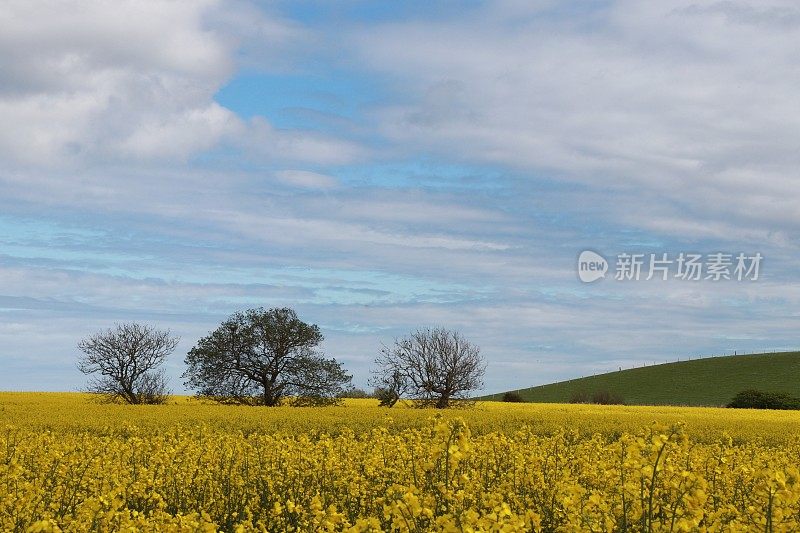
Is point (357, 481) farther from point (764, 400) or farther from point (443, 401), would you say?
point (764, 400)

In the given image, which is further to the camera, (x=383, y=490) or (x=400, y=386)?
(x=400, y=386)

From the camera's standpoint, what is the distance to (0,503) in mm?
8359

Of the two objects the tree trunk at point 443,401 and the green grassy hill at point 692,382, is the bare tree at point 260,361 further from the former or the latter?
the green grassy hill at point 692,382

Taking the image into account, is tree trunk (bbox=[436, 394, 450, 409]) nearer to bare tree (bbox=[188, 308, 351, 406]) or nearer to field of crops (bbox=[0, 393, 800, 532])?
bare tree (bbox=[188, 308, 351, 406])

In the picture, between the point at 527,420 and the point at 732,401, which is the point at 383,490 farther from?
the point at 732,401

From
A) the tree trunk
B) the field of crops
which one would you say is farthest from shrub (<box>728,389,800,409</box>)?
the field of crops

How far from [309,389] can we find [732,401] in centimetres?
4206

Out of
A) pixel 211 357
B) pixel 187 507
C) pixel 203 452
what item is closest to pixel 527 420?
pixel 203 452

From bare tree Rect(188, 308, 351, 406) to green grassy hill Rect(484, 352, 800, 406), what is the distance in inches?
1353

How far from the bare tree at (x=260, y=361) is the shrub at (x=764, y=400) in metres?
38.9

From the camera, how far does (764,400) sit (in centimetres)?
6638

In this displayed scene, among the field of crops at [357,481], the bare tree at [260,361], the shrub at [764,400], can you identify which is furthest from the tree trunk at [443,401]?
the shrub at [764,400]

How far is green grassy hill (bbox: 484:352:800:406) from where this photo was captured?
76250 mm

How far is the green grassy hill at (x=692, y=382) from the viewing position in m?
76.2
